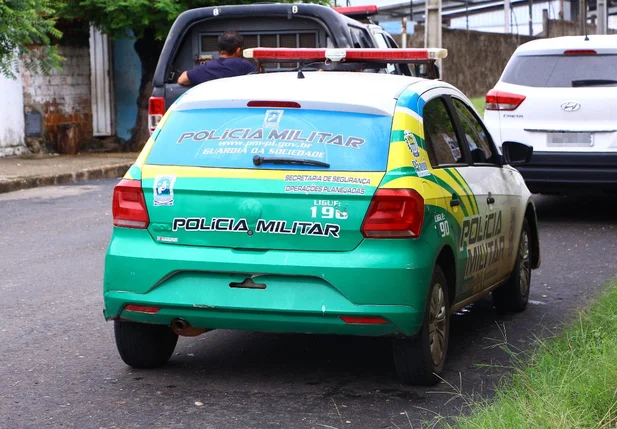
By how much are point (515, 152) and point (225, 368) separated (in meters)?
2.54

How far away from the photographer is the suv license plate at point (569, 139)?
11523 mm

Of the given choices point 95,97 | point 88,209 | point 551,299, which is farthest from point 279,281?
point 95,97

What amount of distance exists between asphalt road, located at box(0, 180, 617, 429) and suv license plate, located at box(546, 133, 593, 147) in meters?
2.15

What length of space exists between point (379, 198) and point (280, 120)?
0.69 metres

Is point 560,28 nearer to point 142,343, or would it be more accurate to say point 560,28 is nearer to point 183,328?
point 142,343

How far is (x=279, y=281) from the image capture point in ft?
18.0

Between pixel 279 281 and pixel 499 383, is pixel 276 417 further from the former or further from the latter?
pixel 499 383

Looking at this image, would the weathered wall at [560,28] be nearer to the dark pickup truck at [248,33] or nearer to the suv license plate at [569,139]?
the dark pickup truck at [248,33]

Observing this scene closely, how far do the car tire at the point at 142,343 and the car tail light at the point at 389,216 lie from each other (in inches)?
50.4

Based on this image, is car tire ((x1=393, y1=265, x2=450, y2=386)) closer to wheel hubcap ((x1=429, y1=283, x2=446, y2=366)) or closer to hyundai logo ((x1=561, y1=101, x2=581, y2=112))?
wheel hubcap ((x1=429, y1=283, x2=446, y2=366))

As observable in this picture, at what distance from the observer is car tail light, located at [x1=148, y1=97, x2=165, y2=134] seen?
11461 millimetres

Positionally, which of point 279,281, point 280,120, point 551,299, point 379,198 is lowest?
point 551,299

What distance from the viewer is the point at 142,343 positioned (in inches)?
237

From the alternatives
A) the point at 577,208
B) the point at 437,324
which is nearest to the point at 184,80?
the point at 577,208
